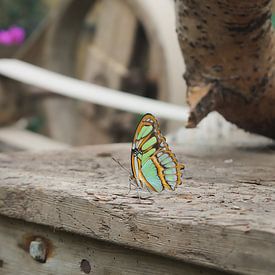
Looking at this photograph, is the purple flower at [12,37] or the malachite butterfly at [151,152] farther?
the purple flower at [12,37]

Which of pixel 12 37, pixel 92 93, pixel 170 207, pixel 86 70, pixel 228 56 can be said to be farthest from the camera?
pixel 12 37

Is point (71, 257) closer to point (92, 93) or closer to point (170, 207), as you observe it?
point (170, 207)

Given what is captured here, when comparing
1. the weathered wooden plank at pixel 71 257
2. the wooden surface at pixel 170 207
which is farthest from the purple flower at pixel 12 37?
the weathered wooden plank at pixel 71 257

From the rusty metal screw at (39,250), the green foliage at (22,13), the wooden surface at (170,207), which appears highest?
the green foliage at (22,13)

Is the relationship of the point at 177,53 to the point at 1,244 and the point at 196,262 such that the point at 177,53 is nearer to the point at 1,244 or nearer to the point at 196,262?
the point at 1,244

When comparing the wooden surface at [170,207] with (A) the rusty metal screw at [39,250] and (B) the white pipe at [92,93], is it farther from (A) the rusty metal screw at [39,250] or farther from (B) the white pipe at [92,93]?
(B) the white pipe at [92,93]

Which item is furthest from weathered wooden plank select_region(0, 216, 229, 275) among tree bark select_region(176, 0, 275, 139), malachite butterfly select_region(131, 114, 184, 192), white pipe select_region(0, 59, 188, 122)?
white pipe select_region(0, 59, 188, 122)

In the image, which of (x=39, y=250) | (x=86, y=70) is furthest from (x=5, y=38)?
(x=39, y=250)
